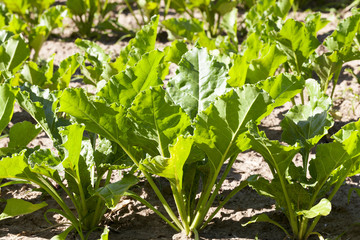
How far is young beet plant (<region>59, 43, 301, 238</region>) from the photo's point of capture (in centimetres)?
181

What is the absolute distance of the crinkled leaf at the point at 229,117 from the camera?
179 cm

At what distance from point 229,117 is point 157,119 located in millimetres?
265

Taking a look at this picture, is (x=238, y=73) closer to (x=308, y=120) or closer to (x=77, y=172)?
(x=308, y=120)

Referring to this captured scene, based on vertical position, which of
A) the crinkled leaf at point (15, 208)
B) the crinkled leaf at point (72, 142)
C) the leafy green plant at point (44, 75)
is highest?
the leafy green plant at point (44, 75)

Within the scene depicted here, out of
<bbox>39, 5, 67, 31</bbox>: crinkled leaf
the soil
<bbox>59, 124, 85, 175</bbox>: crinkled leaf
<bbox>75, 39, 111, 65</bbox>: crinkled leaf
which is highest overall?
<bbox>39, 5, 67, 31</bbox>: crinkled leaf

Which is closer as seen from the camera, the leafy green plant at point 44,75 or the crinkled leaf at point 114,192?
the crinkled leaf at point 114,192

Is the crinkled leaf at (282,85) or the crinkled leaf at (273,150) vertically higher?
the crinkled leaf at (282,85)

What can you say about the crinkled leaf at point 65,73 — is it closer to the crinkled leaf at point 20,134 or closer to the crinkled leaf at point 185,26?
the crinkled leaf at point 20,134

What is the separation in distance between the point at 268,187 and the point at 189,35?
1682 millimetres

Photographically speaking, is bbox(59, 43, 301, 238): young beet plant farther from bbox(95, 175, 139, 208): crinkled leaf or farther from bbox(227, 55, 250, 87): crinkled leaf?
bbox(227, 55, 250, 87): crinkled leaf

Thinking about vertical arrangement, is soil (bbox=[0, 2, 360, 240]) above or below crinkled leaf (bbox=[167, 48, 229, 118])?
below

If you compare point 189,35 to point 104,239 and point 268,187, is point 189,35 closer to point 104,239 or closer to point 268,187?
point 268,187

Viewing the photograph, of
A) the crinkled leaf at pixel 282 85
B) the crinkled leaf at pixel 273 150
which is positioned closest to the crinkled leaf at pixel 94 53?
the crinkled leaf at pixel 282 85

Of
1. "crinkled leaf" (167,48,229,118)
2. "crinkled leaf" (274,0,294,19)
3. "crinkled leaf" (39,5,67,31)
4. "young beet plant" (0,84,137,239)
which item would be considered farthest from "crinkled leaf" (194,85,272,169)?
"crinkled leaf" (39,5,67,31)
